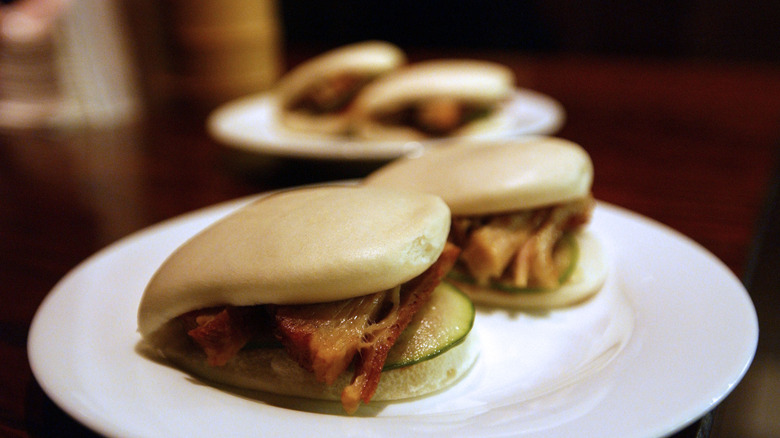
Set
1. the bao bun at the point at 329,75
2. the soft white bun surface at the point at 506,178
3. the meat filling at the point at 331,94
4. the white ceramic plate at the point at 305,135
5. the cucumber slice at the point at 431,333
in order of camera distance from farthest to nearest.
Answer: the meat filling at the point at 331,94, the bao bun at the point at 329,75, the white ceramic plate at the point at 305,135, the soft white bun surface at the point at 506,178, the cucumber slice at the point at 431,333

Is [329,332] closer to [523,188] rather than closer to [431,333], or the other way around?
[431,333]

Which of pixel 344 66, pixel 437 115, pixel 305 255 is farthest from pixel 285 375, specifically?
pixel 344 66

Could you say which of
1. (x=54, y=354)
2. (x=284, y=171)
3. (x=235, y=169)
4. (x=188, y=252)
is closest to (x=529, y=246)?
(x=188, y=252)

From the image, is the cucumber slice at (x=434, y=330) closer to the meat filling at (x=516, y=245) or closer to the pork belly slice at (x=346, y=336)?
the pork belly slice at (x=346, y=336)

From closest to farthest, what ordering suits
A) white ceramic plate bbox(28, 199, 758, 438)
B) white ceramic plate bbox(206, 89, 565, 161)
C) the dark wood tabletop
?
white ceramic plate bbox(28, 199, 758, 438) → the dark wood tabletop → white ceramic plate bbox(206, 89, 565, 161)

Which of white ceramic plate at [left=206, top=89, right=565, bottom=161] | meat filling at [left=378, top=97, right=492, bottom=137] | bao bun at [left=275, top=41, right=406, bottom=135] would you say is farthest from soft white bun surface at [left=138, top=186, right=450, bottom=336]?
bao bun at [left=275, top=41, right=406, bottom=135]

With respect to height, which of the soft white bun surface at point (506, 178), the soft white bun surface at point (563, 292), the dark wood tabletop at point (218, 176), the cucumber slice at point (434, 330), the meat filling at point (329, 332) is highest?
the soft white bun surface at point (506, 178)

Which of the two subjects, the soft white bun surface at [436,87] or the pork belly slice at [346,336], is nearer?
the pork belly slice at [346,336]

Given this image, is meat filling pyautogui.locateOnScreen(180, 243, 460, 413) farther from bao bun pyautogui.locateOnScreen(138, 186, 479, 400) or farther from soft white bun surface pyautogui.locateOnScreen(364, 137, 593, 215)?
soft white bun surface pyautogui.locateOnScreen(364, 137, 593, 215)

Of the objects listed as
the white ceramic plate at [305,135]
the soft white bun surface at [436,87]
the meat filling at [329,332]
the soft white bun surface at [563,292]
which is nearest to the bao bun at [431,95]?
the soft white bun surface at [436,87]
